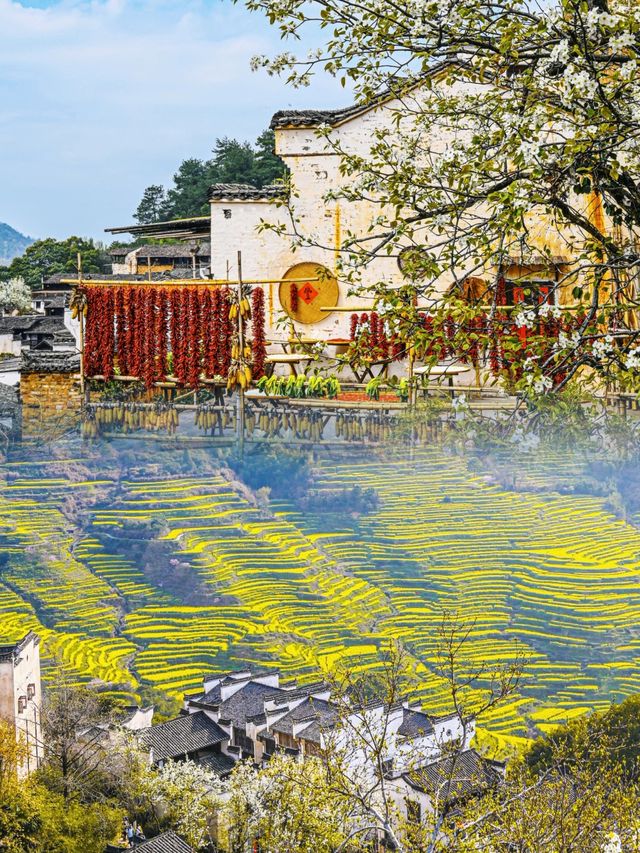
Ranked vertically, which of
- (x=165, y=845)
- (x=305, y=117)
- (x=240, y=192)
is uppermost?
(x=305, y=117)

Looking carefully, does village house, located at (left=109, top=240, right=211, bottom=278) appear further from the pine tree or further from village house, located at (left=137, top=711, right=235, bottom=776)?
village house, located at (left=137, top=711, right=235, bottom=776)

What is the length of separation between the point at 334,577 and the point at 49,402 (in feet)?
7.48

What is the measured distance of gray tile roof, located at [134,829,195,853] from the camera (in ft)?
22.2

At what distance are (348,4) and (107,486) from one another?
173 inches

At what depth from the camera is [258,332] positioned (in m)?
7.39

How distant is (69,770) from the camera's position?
7070 mm

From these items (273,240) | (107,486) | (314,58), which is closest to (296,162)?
(273,240)

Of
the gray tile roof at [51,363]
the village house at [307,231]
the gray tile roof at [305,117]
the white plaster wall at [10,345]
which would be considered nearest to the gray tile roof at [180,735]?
the gray tile roof at [51,363]

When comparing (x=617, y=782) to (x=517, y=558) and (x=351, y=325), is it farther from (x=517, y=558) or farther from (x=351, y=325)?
(x=351, y=325)

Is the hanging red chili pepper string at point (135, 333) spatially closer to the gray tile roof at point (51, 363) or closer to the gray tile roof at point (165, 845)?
the gray tile roof at point (51, 363)

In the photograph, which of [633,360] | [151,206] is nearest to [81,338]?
[151,206]

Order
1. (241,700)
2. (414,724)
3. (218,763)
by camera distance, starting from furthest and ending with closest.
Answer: (218,763) < (241,700) < (414,724)

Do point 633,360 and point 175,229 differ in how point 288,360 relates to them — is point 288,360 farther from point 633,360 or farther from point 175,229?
point 633,360

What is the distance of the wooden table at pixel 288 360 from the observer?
7332 mm
